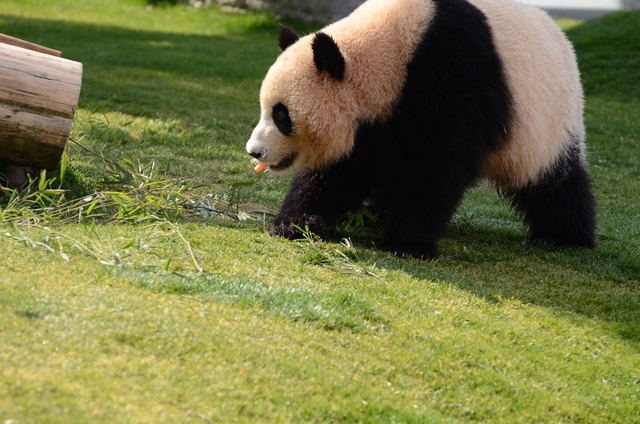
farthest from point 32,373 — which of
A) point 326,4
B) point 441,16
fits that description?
point 326,4

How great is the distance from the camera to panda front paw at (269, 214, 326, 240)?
566 cm

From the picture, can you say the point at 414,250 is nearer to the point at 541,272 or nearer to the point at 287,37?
the point at 541,272

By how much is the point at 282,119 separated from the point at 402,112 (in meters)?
0.79

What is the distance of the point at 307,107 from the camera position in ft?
17.4

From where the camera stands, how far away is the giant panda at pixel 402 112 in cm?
538

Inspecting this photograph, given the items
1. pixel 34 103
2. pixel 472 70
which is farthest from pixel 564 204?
pixel 34 103

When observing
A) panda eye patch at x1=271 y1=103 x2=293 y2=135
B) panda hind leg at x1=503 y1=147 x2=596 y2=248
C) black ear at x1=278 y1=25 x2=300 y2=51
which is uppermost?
black ear at x1=278 y1=25 x2=300 y2=51

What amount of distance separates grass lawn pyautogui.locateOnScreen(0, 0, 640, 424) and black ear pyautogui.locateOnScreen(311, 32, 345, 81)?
1.12 m

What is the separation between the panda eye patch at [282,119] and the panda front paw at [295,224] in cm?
66

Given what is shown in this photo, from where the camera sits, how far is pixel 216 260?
4758mm

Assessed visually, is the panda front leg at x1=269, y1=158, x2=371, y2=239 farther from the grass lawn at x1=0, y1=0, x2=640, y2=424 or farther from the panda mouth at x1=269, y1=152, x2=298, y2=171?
the panda mouth at x1=269, y1=152, x2=298, y2=171

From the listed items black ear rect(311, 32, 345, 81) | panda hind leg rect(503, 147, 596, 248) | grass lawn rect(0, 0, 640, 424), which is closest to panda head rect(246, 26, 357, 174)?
black ear rect(311, 32, 345, 81)

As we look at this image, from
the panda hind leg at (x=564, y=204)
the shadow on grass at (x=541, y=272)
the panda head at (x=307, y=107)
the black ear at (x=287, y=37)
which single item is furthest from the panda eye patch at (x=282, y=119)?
the panda hind leg at (x=564, y=204)

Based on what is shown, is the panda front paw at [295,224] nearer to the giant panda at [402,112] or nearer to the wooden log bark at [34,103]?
the giant panda at [402,112]
